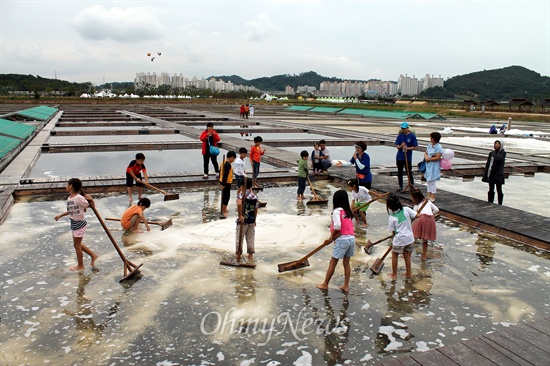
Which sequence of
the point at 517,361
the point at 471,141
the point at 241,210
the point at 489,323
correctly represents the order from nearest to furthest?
the point at 517,361 < the point at 489,323 < the point at 241,210 < the point at 471,141

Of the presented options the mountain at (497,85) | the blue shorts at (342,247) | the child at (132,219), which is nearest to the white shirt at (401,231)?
the blue shorts at (342,247)

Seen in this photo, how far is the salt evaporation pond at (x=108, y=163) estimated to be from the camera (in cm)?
1198

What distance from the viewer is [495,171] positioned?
28.8ft

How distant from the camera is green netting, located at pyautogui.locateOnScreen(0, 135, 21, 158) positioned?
42.4 ft

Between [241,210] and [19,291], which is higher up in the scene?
[241,210]

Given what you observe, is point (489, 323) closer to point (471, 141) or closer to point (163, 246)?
point (163, 246)

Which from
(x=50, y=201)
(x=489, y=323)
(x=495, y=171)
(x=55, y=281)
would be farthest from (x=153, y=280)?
(x=495, y=171)

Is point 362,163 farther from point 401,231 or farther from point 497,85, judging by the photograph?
point 497,85

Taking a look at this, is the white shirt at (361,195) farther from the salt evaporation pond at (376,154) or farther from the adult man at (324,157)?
the salt evaporation pond at (376,154)

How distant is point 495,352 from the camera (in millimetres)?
3688

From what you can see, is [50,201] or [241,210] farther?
[50,201]

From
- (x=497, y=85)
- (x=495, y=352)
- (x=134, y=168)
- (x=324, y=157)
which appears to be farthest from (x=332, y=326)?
(x=497, y=85)

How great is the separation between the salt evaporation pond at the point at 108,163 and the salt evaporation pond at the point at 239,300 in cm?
474

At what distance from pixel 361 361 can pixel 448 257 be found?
312 centimetres
